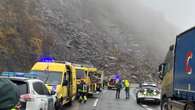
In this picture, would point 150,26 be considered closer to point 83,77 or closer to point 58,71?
point 83,77

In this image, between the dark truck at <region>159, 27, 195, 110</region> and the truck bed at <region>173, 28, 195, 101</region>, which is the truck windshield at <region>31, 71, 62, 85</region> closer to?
the dark truck at <region>159, 27, 195, 110</region>

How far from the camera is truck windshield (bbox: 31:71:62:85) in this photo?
74.3 feet

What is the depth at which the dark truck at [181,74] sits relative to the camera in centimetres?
1500

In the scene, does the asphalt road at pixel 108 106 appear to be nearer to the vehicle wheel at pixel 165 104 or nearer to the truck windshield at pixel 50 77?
the truck windshield at pixel 50 77

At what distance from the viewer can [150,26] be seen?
14038 centimetres

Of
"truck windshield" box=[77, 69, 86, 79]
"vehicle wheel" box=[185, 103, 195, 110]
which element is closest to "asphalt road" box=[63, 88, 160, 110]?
"truck windshield" box=[77, 69, 86, 79]

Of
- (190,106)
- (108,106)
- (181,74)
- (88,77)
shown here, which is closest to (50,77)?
(108,106)

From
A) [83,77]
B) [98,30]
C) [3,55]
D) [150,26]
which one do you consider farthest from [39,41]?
[150,26]

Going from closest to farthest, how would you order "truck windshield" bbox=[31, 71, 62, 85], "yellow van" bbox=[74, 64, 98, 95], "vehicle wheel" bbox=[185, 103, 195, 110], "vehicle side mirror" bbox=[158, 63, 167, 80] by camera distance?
"vehicle wheel" bbox=[185, 103, 195, 110] → "vehicle side mirror" bbox=[158, 63, 167, 80] → "truck windshield" bbox=[31, 71, 62, 85] → "yellow van" bbox=[74, 64, 98, 95]

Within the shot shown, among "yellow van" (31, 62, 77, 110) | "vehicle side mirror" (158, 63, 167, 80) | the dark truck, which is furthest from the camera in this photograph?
"yellow van" (31, 62, 77, 110)

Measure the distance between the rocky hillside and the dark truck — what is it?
19.3 m

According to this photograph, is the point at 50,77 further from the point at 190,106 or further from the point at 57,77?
the point at 190,106

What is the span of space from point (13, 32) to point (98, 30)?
62090mm

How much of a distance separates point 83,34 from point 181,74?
76637 millimetres
